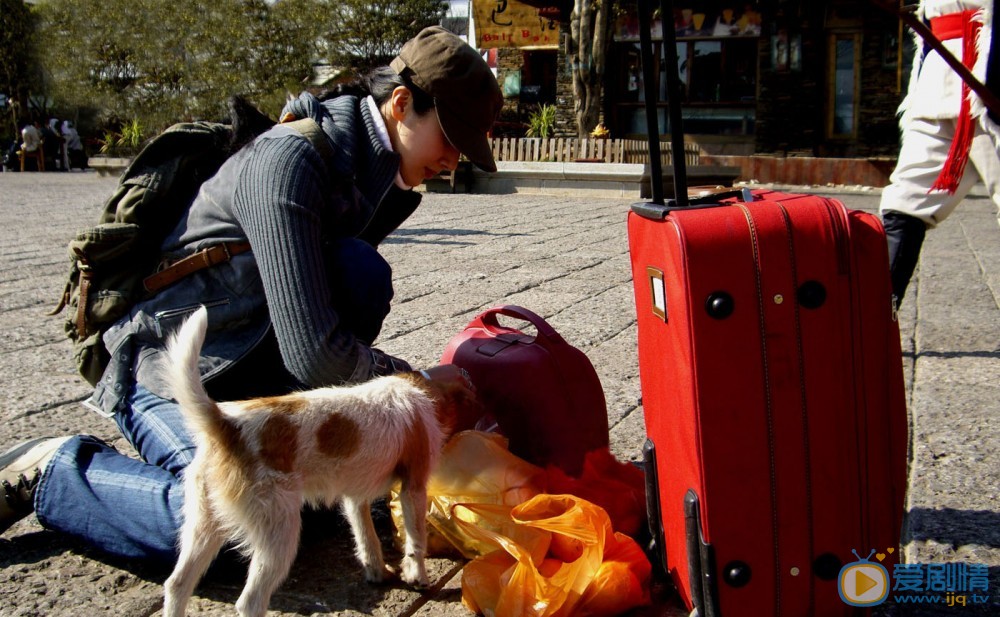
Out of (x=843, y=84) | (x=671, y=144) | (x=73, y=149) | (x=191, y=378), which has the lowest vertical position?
(x=191, y=378)

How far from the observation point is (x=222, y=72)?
74.6 feet

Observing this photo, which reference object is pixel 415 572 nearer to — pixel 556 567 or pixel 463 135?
pixel 556 567

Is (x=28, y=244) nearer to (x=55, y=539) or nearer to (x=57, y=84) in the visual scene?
(x=55, y=539)

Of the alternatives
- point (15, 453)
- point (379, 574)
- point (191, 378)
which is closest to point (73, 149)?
point (15, 453)

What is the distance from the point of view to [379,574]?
214cm

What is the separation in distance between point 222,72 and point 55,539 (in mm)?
22174

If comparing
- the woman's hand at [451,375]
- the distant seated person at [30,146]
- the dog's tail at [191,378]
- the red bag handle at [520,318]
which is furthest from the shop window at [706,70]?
the dog's tail at [191,378]

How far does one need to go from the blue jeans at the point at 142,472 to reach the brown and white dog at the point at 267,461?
242mm

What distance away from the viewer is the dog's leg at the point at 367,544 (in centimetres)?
214

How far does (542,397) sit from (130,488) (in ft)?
3.47

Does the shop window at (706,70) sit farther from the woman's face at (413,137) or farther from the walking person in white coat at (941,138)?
the woman's face at (413,137)

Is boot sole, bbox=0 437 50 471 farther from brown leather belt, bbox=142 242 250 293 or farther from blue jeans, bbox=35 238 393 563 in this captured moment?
brown leather belt, bbox=142 242 250 293

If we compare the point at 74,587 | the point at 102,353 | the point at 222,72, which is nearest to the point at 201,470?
the point at 74,587

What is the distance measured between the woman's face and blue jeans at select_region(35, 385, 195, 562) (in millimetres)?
874
